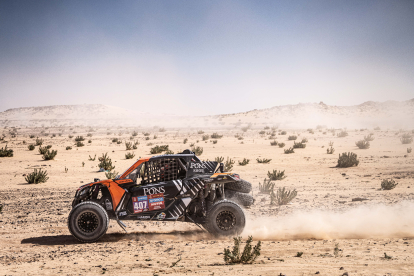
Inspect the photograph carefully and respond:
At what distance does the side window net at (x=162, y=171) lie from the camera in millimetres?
6895

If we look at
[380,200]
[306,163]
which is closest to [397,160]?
[306,163]

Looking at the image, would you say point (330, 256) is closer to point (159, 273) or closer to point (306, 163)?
point (159, 273)

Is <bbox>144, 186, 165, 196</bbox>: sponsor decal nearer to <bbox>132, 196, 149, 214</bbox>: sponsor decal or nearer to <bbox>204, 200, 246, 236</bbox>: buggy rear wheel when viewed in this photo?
<bbox>132, 196, 149, 214</bbox>: sponsor decal

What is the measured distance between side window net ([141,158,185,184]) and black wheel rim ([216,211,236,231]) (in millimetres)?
1293

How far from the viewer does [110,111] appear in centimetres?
17725

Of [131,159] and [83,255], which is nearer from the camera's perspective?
[83,255]

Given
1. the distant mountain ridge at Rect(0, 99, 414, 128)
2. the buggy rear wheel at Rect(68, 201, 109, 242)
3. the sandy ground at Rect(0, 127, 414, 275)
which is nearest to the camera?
the sandy ground at Rect(0, 127, 414, 275)

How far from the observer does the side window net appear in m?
6.89

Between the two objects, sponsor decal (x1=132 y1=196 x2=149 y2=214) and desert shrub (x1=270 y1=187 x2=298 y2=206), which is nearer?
sponsor decal (x1=132 y1=196 x2=149 y2=214)

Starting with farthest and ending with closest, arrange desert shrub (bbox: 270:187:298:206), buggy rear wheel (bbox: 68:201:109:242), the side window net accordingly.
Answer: desert shrub (bbox: 270:187:298:206)
the side window net
buggy rear wheel (bbox: 68:201:109:242)

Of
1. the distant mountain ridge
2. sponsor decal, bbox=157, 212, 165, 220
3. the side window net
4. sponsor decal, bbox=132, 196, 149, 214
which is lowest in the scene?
sponsor decal, bbox=157, 212, 165, 220

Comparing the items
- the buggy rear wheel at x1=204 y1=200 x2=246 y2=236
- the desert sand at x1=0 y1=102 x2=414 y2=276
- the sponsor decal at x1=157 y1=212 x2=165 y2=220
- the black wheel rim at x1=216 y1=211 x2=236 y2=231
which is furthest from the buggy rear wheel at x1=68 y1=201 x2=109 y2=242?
the black wheel rim at x1=216 y1=211 x2=236 y2=231

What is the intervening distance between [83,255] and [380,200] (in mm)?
9314

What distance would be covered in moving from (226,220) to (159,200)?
150cm
